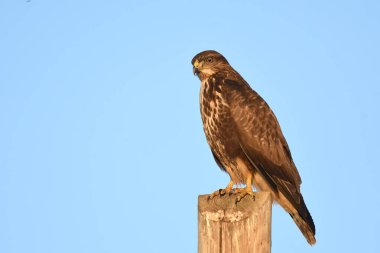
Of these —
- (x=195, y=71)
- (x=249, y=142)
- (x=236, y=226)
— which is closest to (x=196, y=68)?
(x=195, y=71)

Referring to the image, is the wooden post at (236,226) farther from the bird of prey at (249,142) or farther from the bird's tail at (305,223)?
the bird of prey at (249,142)

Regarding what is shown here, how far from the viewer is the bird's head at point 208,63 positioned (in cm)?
756

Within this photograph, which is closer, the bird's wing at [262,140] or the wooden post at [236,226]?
the wooden post at [236,226]

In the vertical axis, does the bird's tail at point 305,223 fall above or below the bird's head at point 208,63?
below

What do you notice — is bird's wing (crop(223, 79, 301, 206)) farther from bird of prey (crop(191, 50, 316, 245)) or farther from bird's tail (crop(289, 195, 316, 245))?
bird's tail (crop(289, 195, 316, 245))

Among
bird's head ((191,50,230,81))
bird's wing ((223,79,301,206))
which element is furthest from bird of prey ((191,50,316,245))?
bird's head ((191,50,230,81))

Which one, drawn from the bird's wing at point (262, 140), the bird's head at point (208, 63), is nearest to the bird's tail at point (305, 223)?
the bird's wing at point (262, 140)

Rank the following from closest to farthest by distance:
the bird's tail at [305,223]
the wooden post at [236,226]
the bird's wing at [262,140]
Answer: the wooden post at [236,226] < the bird's tail at [305,223] < the bird's wing at [262,140]

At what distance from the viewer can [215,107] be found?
271 inches

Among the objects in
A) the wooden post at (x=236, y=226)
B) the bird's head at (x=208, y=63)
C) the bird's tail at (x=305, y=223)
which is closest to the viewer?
the wooden post at (x=236, y=226)

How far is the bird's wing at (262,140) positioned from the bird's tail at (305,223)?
0.19 m

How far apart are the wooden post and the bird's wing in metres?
2.57

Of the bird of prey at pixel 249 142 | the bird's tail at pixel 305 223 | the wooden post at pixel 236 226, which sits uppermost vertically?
the bird of prey at pixel 249 142

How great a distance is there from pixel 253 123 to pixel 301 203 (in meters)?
1.08
